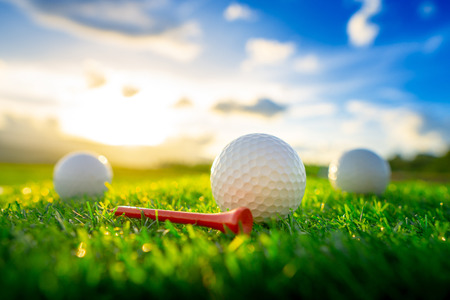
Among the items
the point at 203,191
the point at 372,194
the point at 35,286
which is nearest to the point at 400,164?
the point at 372,194

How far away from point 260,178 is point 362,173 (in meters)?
3.01

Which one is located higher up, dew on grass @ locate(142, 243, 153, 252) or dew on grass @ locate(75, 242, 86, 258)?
dew on grass @ locate(142, 243, 153, 252)

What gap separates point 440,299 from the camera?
1583 mm

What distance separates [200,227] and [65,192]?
3396 mm

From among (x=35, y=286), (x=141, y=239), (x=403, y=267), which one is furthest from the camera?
(x=141, y=239)

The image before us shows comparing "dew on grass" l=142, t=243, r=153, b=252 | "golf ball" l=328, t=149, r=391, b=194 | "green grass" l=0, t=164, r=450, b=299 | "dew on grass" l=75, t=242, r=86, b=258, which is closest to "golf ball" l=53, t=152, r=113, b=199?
"green grass" l=0, t=164, r=450, b=299

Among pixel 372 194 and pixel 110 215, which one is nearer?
pixel 110 215

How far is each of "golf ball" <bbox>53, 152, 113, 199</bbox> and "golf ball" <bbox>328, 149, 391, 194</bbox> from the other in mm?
Result: 4336

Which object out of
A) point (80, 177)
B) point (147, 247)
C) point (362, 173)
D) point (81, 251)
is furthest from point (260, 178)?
point (80, 177)

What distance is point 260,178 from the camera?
123 inches

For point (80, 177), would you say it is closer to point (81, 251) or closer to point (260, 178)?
point (81, 251)

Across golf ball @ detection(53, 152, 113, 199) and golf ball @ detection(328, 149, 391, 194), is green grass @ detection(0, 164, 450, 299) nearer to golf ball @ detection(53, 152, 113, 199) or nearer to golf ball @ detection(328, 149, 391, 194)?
golf ball @ detection(53, 152, 113, 199)

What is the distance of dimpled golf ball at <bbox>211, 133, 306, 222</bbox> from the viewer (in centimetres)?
312

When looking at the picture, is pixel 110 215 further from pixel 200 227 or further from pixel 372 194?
pixel 372 194
